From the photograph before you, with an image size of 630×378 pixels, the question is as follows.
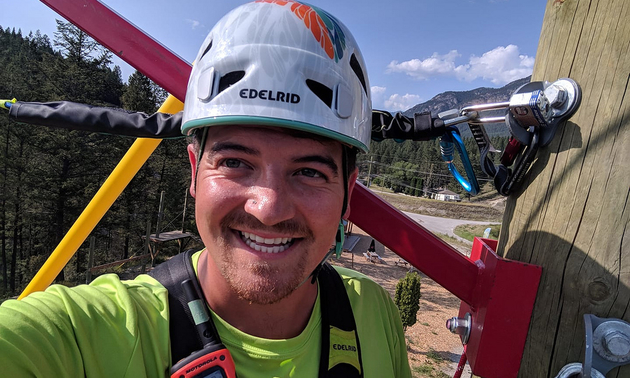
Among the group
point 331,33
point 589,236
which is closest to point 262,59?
point 331,33

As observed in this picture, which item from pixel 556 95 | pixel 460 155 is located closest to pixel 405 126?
pixel 460 155

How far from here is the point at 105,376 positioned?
1219 millimetres

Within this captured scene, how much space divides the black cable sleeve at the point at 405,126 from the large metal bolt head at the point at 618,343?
111 centimetres

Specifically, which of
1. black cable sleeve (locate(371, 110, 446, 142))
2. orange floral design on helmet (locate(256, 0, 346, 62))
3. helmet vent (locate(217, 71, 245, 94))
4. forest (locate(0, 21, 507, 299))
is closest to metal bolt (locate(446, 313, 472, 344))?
black cable sleeve (locate(371, 110, 446, 142))

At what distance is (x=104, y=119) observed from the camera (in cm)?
197

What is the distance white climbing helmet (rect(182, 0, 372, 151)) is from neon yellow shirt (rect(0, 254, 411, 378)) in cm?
84

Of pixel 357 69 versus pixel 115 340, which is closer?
pixel 115 340

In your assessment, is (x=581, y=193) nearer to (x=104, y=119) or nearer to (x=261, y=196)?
(x=261, y=196)

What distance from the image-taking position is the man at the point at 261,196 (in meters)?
1.38

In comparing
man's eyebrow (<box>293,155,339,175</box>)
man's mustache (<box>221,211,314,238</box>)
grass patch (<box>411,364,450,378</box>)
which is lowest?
grass patch (<box>411,364,450,378</box>)

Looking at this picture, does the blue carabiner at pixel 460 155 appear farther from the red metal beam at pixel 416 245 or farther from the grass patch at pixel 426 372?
the grass patch at pixel 426 372

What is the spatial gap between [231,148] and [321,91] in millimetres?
513

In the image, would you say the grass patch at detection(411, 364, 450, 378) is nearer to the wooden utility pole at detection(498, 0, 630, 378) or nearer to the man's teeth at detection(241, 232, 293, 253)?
the wooden utility pole at detection(498, 0, 630, 378)

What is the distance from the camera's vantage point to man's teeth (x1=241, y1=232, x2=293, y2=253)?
1.48 metres
